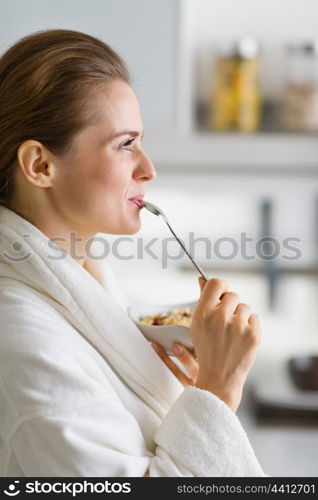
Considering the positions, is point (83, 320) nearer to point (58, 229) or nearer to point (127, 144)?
point (58, 229)

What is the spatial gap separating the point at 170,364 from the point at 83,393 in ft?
0.91

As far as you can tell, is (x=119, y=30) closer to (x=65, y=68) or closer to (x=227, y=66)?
(x=227, y=66)

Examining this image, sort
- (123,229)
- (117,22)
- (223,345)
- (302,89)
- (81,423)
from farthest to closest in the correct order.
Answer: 1. (302,89)
2. (117,22)
3. (123,229)
4. (223,345)
5. (81,423)

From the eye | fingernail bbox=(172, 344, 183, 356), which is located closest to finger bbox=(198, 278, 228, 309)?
fingernail bbox=(172, 344, 183, 356)

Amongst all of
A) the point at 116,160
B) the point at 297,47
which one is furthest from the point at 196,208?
the point at 116,160

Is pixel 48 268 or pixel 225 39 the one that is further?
pixel 225 39

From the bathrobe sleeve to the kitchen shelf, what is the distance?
3.60 ft

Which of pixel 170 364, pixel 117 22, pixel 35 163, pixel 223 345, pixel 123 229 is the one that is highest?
pixel 117 22

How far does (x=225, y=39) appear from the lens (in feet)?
6.82

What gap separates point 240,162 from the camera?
1991 mm

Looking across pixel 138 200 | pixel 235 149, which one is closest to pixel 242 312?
pixel 138 200

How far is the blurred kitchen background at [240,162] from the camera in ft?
6.11

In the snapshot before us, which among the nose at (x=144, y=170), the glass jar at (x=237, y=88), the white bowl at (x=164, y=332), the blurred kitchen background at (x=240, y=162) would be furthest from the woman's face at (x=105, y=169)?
the glass jar at (x=237, y=88)

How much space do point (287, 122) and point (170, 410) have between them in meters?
1.22
